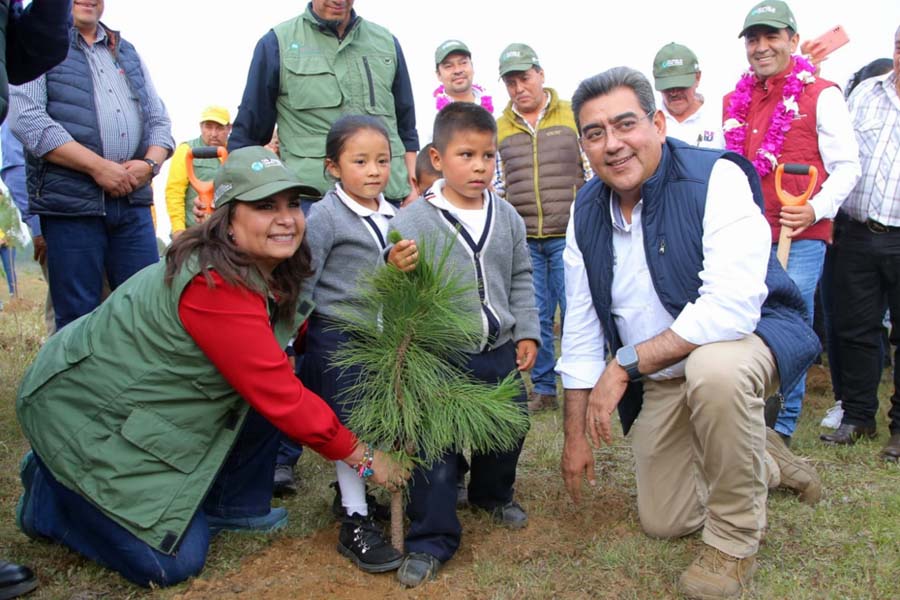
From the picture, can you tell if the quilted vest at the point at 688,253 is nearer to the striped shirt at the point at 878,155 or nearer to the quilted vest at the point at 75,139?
the striped shirt at the point at 878,155

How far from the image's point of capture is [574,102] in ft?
9.40

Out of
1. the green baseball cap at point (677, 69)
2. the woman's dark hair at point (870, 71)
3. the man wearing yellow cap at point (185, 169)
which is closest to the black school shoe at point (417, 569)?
the green baseball cap at point (677, 69)

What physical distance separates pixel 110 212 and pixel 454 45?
2.77 meters

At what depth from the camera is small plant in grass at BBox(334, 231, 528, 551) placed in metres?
2.65

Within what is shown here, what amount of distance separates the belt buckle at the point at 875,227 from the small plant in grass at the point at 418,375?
8.11ft

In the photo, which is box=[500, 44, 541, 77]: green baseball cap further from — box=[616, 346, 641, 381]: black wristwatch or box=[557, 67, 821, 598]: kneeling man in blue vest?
box=[616, 346, 641, 381]: black wristwatch

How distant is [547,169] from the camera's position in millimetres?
5082

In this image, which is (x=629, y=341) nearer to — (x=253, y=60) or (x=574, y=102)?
(x=574, y=102)

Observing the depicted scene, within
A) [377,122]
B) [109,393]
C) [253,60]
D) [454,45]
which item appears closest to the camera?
[109,393]

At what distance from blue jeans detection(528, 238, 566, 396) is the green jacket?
10cm

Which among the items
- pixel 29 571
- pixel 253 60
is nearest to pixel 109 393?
pixel 29 571

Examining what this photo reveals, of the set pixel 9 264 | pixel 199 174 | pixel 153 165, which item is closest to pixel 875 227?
pixel 153 165

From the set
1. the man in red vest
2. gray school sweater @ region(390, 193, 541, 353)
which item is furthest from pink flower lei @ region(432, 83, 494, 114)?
gray school sweater @ region(390, 193, 541, 353)

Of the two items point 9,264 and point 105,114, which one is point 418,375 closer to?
point 105,114
